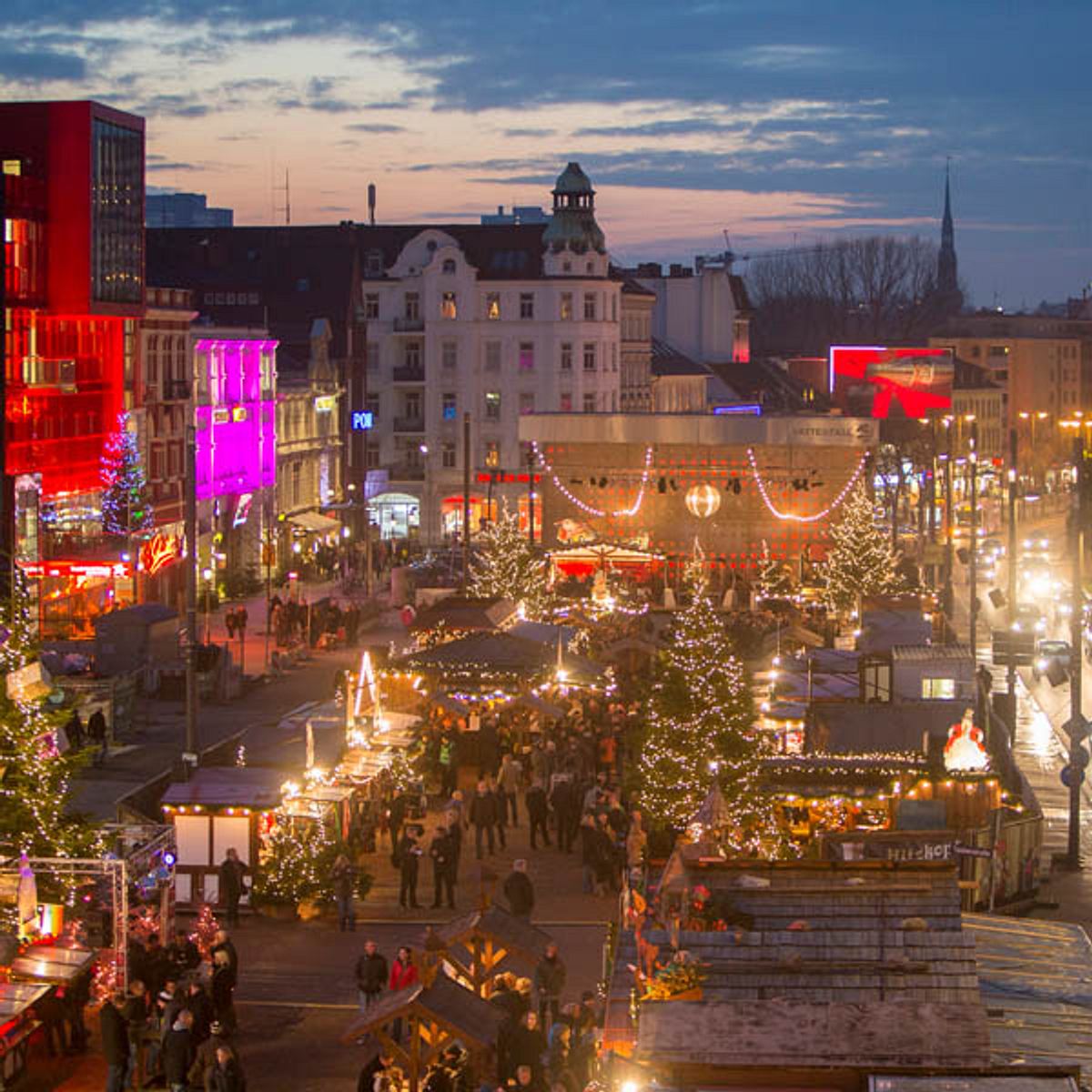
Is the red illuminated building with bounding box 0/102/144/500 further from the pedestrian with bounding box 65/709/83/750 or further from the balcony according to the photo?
the pedestrian with bounding box 65/709/83/750

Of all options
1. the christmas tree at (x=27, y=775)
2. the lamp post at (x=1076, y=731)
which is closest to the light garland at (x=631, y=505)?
the lamp post at (x=1076, y=731)

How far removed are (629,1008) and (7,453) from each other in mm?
38430

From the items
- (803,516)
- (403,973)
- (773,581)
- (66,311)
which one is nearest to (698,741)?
(403,973)

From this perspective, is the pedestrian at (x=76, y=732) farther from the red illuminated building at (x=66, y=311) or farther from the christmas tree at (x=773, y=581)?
the christmas tree at (x=773, y=581)

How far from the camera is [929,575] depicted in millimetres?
69875

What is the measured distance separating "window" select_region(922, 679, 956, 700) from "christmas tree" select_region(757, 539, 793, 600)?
66.1ft

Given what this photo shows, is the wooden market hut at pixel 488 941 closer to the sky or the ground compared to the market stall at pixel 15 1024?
closer to the sky

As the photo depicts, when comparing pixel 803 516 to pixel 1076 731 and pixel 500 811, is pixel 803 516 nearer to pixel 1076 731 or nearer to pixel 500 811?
pixel 1076 731

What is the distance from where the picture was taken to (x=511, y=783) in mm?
32000

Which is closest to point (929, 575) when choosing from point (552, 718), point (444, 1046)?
point (552, 718)

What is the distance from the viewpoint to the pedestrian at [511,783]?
31.3 metres

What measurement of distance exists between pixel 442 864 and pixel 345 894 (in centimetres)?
161

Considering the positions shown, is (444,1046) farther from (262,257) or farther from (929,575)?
(262,257)

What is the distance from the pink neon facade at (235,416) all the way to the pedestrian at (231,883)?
40.5 metres
